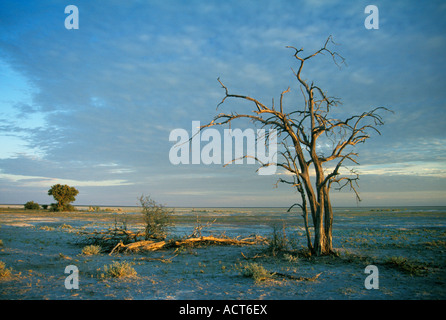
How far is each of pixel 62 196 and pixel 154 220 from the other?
49.2 m

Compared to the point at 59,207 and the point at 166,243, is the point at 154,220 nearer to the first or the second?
the point at 166,243

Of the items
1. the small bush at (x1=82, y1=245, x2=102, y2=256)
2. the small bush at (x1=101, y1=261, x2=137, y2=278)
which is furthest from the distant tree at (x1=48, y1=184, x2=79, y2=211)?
the small bush at (x1=101, y1=261, x2=137, y2=278)

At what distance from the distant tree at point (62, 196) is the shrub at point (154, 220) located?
48658 millimetres

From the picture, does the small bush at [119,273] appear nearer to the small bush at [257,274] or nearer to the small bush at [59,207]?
the small bush at [257,274]

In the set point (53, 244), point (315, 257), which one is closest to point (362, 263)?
point (315, 257)

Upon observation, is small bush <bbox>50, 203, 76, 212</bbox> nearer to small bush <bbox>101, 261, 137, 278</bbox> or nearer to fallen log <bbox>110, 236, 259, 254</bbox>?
fallen log <bbox>110, 236, 259, 254</bbox>

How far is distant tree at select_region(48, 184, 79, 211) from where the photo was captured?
182 feet

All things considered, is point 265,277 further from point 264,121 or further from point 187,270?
point 264,121

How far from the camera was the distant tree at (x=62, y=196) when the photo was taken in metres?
55.4

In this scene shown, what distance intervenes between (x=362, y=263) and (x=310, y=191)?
2.98 m

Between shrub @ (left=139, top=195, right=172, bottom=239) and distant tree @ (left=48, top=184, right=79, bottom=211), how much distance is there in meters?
48.7

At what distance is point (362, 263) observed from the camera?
10.0m

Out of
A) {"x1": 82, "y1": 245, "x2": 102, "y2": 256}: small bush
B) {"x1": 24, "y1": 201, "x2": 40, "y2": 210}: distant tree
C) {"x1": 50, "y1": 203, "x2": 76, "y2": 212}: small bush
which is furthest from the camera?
{"x1": 24, "y1": 201, "x2": 40, "y2": 210}: distant tree

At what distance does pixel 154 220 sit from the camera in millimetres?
14984
